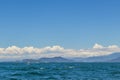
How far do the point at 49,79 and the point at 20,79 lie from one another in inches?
247

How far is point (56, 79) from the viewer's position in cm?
7162

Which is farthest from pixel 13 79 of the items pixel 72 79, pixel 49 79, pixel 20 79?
pixel 72 79

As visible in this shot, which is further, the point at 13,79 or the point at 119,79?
the point at 13,79

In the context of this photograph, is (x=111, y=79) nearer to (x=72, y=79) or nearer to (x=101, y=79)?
(x=101, y=79)

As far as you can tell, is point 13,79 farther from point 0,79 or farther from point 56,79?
point 56,79

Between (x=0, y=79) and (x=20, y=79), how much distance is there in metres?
4.30

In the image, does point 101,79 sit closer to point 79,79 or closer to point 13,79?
point 79,79

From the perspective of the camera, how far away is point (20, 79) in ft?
237

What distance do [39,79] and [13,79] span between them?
19.9 feet

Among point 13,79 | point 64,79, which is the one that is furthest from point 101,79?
point 13,79

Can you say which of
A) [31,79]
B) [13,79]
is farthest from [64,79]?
[13,79]

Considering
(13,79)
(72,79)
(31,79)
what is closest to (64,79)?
(72,79)

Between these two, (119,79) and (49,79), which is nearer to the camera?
(119,79)

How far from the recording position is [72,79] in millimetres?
69375
